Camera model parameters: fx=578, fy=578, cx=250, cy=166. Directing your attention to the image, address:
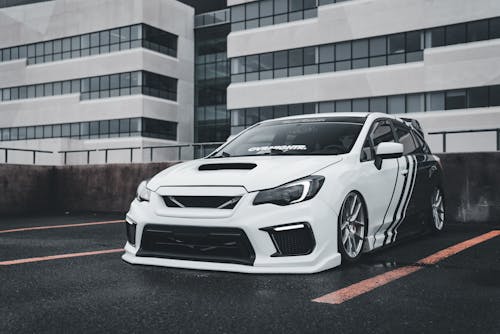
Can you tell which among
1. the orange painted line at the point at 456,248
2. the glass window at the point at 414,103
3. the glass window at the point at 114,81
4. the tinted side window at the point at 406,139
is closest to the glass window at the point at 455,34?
the glass window at the point at 414,103

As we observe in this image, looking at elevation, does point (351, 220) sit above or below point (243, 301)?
above

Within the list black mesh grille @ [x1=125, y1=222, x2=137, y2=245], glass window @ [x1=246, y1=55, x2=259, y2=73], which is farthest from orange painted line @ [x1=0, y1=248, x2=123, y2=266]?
glass window @ [x1=246, y1=55, x2=259, y2=73]

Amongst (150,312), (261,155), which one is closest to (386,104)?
(261,155)

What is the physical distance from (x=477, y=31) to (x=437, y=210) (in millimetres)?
26624

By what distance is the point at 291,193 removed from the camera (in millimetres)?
4867

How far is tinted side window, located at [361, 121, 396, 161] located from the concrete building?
22.1 metres

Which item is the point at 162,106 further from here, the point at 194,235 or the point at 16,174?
the point at 194,235

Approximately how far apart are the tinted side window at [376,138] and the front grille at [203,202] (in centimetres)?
162

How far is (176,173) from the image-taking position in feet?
17.8

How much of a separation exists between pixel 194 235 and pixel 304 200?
968mm

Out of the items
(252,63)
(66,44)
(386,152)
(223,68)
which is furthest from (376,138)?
(66,44)

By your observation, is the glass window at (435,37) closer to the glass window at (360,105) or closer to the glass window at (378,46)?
the glass window at (378,46)

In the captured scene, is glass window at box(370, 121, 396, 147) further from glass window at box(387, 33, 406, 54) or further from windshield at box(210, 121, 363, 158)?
glass window at box(387, 33, 406, 54)

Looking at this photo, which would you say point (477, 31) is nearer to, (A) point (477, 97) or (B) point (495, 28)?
(B) point (495, 28)
